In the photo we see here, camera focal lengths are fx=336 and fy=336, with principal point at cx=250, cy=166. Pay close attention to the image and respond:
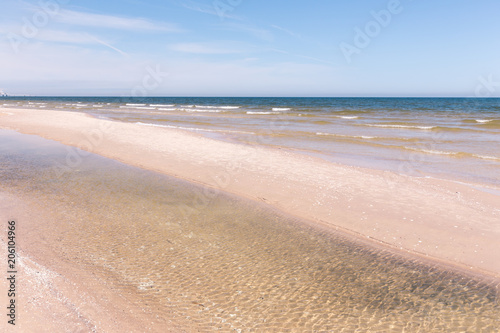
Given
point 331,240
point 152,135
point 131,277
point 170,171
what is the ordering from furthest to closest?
point 152,135 < point 170,171 < point 331,240 < point 131,277

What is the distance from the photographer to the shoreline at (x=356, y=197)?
7.18m

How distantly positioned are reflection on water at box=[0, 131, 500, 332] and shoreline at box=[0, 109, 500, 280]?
76cm

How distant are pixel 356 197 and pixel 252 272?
5.22 metres

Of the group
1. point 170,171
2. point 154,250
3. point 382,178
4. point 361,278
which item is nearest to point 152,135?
point 170,171

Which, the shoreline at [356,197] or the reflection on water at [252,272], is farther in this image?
the shoreline at [356,197]

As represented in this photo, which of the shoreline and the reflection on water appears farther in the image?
the shoreline

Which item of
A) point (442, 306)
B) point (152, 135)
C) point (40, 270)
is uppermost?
point (152, 135)

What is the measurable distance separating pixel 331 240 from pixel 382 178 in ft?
18.6

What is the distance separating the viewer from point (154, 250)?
645 centimetres

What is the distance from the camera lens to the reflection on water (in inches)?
185

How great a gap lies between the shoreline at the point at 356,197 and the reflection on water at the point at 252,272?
76 centimetres

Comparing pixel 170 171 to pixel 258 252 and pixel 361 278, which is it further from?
pixel 361 278

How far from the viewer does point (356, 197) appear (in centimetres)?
991

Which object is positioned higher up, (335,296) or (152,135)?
(152,135)
